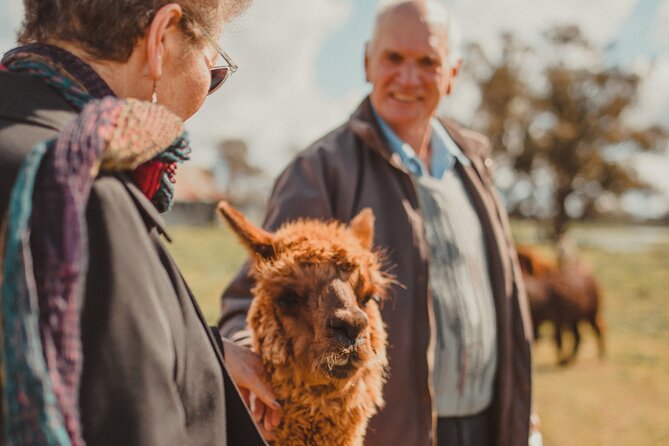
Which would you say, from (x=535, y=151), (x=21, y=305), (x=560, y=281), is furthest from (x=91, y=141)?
(x=535, y=151)

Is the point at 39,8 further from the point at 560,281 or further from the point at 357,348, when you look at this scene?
the point at 560,281

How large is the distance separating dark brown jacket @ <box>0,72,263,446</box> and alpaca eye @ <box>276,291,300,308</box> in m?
0.90

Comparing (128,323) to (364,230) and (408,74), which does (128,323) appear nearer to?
(364,230)

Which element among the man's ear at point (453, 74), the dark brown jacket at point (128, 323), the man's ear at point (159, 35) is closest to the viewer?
the dark brown jacket at point (128, 323)

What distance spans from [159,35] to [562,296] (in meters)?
10.8

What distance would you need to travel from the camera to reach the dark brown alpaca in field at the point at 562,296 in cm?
1081

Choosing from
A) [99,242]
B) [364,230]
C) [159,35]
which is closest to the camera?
[99,242]

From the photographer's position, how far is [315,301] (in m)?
2.16

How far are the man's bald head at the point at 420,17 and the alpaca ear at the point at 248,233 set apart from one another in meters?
1.47

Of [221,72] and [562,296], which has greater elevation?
[221,72]

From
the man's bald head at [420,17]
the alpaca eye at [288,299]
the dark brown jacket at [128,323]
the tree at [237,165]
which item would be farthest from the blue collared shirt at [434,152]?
the tree at [237,165]

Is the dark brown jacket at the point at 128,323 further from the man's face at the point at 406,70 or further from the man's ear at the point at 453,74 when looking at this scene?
the man's ear at the point at 453,74

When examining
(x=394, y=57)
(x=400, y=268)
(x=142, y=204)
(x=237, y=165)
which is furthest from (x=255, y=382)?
(x=237, y=165)

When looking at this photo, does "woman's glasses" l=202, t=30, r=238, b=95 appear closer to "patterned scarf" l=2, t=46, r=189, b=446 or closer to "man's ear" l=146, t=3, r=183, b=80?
"man's ear" l=146, t=3, r=183, b=80
